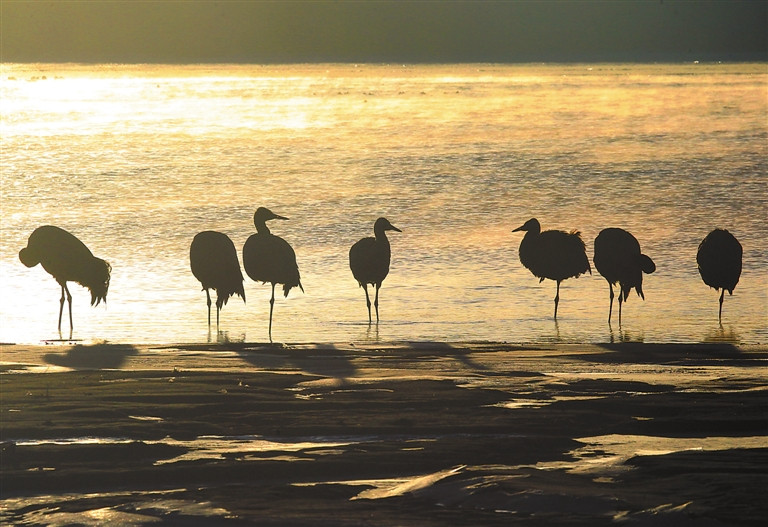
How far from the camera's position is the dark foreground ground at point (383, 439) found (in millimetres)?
6723

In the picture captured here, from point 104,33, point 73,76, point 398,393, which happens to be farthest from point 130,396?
point 104,33

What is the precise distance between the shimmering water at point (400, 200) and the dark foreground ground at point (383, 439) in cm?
314

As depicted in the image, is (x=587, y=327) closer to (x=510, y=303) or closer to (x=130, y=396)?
(x=510, y=303)

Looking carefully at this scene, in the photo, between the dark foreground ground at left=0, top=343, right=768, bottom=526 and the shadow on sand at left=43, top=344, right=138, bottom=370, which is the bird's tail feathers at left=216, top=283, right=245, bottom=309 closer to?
the shadow on sand at left=43, top=344, right=138, bottom=370

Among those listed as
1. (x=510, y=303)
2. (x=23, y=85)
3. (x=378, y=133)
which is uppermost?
(x=23, y=85)

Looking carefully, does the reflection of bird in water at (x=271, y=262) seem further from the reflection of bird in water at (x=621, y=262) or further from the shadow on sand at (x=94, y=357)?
the reflection of bird in water at (x=621, y=262)

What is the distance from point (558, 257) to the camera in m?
15.6

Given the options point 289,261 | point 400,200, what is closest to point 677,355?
point 289,261

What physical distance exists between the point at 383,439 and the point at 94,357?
3966 millimetres

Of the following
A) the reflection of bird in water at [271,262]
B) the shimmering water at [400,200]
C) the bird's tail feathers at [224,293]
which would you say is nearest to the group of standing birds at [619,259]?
the shimmering water at [400,200]

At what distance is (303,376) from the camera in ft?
33.1

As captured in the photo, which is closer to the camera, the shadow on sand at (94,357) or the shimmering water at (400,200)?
the shadow on sand at (94,357)

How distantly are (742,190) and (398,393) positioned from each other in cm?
1946

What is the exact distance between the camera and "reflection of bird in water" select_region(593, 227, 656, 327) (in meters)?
15.1
